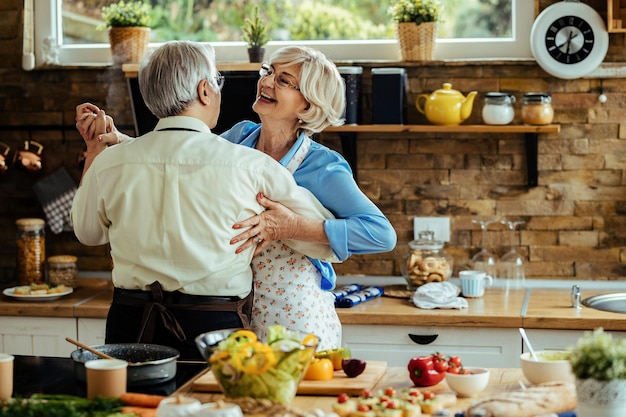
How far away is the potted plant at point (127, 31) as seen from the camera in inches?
162

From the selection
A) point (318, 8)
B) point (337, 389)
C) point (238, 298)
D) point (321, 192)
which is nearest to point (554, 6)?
point (318, 8)

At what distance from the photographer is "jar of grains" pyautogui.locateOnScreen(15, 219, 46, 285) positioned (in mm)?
4074

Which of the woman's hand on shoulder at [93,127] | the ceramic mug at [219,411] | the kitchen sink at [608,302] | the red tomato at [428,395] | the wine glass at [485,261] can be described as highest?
the woman's hand on shoulder at [93,127]

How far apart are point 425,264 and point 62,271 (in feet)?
5.05

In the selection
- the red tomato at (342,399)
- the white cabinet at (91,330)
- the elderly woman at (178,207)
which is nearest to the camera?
the red tomato at (342,399)

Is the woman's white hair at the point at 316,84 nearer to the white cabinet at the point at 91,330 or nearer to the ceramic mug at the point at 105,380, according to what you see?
the ceramic mug at the point at 105,380

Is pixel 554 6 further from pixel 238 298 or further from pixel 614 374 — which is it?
pixel 614 374

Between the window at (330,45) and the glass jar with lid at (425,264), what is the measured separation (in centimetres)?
83

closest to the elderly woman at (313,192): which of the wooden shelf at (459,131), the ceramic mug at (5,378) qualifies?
the ceramic mug at (5,378)

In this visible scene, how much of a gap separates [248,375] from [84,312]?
191 centimetres

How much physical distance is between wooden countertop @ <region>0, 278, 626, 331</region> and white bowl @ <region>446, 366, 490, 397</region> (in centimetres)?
133

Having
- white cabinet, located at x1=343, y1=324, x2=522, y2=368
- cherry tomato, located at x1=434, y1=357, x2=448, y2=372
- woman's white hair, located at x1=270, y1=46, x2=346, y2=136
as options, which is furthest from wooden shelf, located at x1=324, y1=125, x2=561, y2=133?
cherry tomato, located at x1=434, y1=357, x2=448, y2=372

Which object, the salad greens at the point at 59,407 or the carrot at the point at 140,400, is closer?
the salad greens at the point at 59,407

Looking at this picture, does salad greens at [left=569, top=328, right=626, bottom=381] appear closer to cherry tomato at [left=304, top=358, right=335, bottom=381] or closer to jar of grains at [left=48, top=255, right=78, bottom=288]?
cherry tomato at [left=304, top=358, right=335, bottom=381]
